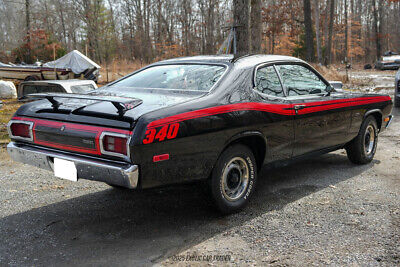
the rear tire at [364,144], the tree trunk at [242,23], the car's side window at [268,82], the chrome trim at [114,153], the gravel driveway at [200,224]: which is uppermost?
the tree trunk at [242,23]

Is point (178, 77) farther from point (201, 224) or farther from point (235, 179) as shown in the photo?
point (201, 224)

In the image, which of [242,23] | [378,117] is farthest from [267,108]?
[242,23]

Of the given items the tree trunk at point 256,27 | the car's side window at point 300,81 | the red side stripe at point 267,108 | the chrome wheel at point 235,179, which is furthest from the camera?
the tree trunk at point 256,27

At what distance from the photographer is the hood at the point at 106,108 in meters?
3.07

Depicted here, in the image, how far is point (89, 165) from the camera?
3100 mm

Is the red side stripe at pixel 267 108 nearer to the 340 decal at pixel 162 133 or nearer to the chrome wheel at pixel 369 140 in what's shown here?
the 340 decal at pixel 162 133

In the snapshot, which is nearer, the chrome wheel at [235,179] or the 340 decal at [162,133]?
the 340 decal at [162,133]

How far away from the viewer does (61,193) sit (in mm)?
4609

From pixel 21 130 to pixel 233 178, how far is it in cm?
200

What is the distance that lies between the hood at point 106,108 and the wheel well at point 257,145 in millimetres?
671

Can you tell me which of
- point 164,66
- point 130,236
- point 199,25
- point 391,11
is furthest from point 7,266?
point 391,11

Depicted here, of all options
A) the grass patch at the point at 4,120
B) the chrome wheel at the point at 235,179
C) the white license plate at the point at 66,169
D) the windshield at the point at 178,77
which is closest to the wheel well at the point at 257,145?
the chrome wheel at the point at 235,179

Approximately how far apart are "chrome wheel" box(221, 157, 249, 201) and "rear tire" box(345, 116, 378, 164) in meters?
2.31

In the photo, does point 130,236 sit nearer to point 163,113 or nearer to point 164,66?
point 163,113
